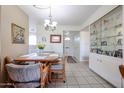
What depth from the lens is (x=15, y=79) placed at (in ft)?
8.25

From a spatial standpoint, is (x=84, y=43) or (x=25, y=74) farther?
(x=84, y=43)

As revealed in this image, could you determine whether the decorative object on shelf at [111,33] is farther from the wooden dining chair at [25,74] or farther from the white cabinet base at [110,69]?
the wooden dining chair at [25,74]

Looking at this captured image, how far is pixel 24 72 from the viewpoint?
242cm

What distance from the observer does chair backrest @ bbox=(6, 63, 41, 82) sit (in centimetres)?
241

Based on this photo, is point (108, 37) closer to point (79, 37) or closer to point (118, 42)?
point (118, 42)

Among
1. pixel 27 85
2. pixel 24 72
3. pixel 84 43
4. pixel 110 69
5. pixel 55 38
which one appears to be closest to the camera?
pixel 24 72

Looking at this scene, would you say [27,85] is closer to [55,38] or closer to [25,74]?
[25,74]

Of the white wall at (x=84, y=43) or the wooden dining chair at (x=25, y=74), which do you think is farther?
the white wall at (x=84, y=43)

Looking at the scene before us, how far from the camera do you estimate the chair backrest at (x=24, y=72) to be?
2.41 metres

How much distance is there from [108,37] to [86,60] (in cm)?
548

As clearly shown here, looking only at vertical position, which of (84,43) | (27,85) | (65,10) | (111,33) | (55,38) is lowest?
(27,85)

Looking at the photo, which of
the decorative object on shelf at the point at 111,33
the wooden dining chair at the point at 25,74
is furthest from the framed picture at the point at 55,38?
the wooden dining chair at the point at 25,74

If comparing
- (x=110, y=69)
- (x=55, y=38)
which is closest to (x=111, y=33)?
(x=110, y=69)
